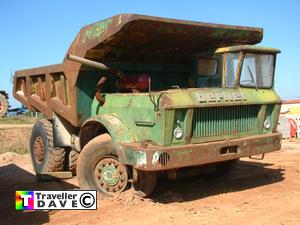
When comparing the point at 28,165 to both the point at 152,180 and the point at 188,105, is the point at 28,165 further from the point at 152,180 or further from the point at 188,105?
the point at 188,105

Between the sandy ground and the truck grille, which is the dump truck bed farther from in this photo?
the sandy ground

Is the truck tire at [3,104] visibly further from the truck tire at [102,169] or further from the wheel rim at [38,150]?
the truck tire at [102,169]

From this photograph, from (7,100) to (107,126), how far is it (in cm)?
2047

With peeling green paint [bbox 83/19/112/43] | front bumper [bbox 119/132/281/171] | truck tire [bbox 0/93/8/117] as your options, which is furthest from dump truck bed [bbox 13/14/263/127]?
truck tire [bbox 0/93/8/117]

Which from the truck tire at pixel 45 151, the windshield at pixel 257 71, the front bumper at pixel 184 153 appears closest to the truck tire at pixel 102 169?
the front bumper at pixel 184 153

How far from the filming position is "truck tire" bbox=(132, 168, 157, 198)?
19.9ft

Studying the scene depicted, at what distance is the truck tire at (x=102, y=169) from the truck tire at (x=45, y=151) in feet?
5.56

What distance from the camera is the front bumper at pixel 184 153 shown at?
5531 millimetres

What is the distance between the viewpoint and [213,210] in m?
5.60

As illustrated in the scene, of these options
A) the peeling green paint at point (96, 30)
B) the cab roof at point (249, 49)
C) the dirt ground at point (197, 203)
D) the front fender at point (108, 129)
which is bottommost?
the dirt ground at point (197, 203)

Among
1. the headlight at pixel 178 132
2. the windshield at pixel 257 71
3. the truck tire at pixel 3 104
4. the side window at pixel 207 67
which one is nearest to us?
the headlight at pixel 178 132

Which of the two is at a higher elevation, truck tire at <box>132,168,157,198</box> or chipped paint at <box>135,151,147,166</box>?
chipped paint at <box>135,151,147,166</box>

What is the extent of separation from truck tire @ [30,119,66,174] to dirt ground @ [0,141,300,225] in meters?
0.32

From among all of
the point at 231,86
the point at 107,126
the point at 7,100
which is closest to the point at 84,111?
the point at 107,126
